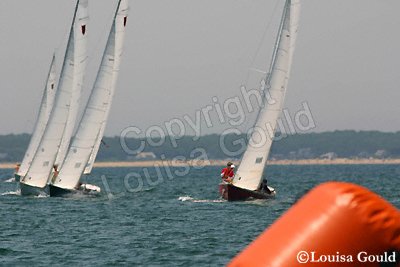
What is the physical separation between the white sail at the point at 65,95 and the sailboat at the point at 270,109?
991 centimetres

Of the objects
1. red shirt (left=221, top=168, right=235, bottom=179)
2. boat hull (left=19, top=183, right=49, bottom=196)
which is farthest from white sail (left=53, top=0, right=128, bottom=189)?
red shirt (left=221, top=168, right=235, bottom=179)

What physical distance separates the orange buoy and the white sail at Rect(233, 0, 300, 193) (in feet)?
111

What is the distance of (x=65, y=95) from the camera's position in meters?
45.7

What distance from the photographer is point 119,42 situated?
45.8m

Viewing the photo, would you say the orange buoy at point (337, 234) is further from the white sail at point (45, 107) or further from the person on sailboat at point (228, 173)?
the white sail at point (45, 107)

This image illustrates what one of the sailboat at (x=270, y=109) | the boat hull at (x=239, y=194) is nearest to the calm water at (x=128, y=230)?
the boat hull at (x=239, y=194)

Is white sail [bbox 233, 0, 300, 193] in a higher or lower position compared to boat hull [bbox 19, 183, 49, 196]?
higher

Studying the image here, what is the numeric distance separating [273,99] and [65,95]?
35.9ft

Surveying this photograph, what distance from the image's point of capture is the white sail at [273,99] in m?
39.3

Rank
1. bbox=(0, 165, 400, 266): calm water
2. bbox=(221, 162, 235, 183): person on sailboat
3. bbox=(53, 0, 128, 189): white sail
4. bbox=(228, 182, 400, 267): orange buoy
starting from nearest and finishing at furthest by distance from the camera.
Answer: bbox=(228, 182, 400, 267): orange buoy
bbox=(0, 165, 400, 266): calm water
bbox=(221, 162, 235, 183): person on sailboat
bbox=(53, 0, 128, 189): white sail

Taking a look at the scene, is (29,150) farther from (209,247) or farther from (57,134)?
(209,247)

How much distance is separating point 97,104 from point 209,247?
21.6m

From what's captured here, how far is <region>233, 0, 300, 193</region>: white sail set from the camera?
39312 mm

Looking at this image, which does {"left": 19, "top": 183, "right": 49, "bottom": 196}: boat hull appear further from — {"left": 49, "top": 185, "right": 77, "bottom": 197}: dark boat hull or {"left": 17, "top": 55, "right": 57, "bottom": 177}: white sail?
{"left": 17, "top": 55, "right": 57, "bottom": 177}: white sail
